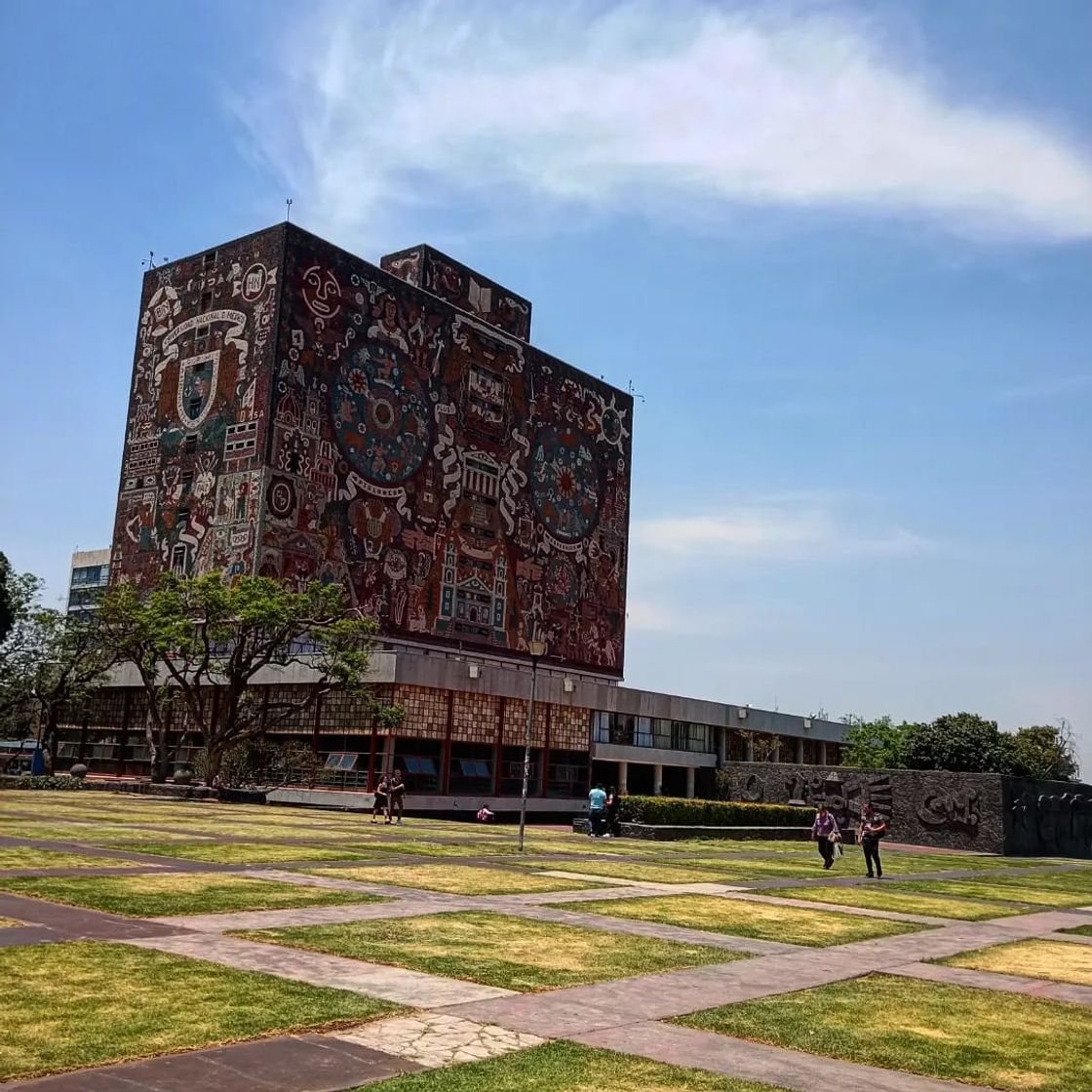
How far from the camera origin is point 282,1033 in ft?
25.8

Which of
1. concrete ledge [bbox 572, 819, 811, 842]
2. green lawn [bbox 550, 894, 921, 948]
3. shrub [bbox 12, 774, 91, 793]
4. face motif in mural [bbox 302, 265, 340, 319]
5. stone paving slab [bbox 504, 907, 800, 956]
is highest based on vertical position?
face motif in mural [bbox 302, 265, 340, 319]

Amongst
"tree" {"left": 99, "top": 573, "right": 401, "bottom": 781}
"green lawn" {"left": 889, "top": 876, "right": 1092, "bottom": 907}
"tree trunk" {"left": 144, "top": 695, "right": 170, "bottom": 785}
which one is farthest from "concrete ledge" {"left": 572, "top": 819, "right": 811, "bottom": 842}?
"tree trunk" {"left": 144, "top": 695, "right": 170, "bottom": 785}

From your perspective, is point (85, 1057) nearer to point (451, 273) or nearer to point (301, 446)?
point (301, 446)

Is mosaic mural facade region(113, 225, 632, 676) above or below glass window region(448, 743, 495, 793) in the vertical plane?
above

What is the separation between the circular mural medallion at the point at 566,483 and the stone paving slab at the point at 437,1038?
6322 centimetres

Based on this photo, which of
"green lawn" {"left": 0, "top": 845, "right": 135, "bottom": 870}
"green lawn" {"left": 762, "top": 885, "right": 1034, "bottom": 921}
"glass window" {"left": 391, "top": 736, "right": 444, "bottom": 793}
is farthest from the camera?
"glass window" {"left": 391, "top": 736, "right": 444, "bottom": 793}

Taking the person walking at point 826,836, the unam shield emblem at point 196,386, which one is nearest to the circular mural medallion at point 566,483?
the unam shield emblem at point 196,386

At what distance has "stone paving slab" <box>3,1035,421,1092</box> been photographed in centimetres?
659

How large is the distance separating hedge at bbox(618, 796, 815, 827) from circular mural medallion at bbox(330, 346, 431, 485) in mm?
26160

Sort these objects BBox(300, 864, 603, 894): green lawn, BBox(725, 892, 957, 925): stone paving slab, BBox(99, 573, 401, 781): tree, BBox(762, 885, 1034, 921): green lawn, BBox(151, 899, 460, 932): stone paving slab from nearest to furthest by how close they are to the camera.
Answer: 1. BBox(151, 899, 460, 932): stone paving slab
2. BBox(300, 864, 603, 894): green lawn
3. BBox(725, 892, 957, 925): stone paving slab
4. BBox(762, 885, 1034, 921): green lawn
5. BBox(99, 573, 401, 781): tree

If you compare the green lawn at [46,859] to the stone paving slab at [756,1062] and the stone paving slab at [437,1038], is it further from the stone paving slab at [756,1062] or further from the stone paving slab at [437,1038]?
the stone paving slab at [756,1062]

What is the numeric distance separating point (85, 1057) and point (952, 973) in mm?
9527

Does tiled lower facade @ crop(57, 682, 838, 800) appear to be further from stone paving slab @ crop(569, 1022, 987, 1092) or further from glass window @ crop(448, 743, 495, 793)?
stone paving slab @ crop(569, 1022, 987, 1092)

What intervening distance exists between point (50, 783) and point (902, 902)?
35789mm
